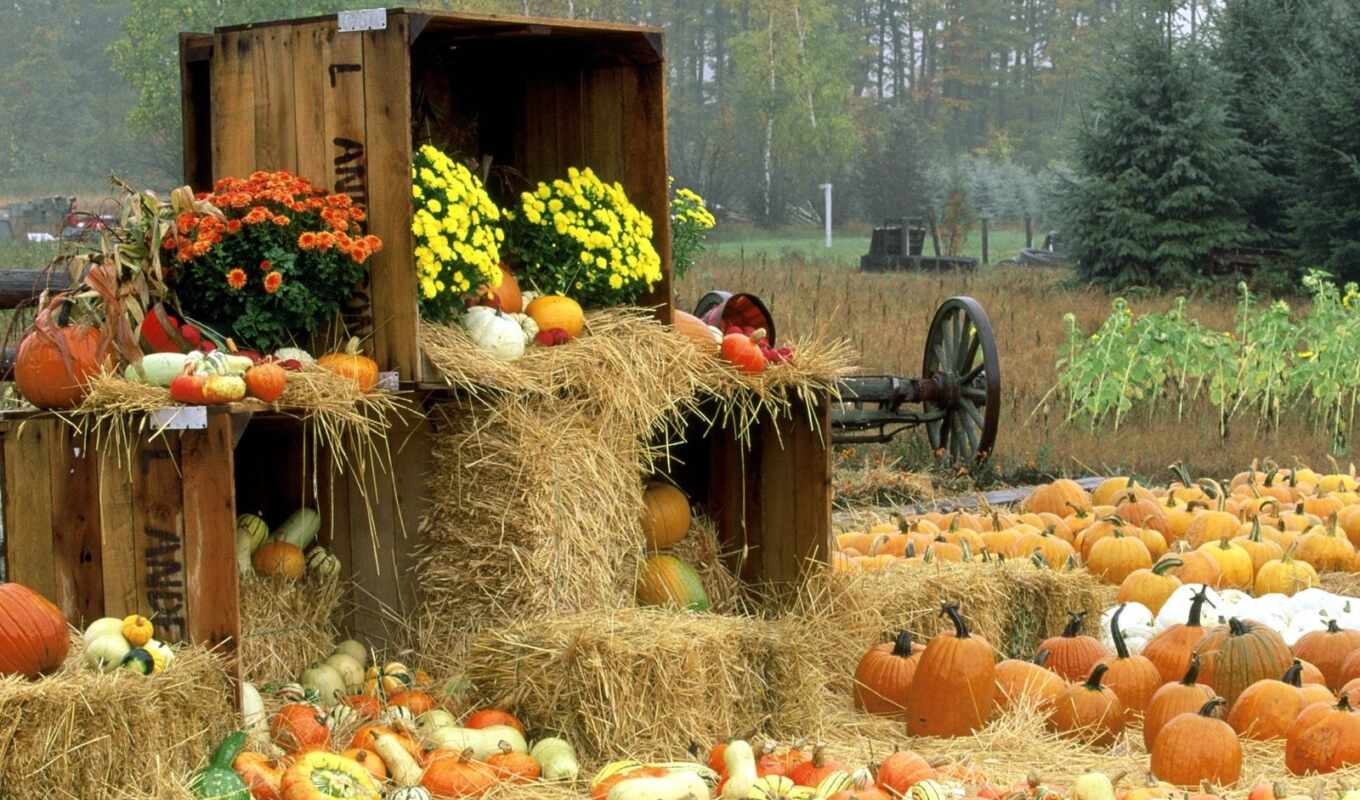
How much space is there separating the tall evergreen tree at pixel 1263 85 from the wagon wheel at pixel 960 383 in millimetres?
13490

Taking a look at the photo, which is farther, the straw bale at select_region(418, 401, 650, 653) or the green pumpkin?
the straw bale at select_region(418, 401, 650, 653)

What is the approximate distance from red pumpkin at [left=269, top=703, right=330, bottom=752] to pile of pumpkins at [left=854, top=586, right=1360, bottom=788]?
1879 mm

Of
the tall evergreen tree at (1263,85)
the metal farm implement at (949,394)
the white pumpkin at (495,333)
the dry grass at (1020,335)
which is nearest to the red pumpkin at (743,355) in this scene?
the dry grass at (1020,335)

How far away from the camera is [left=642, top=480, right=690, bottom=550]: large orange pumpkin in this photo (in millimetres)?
6332

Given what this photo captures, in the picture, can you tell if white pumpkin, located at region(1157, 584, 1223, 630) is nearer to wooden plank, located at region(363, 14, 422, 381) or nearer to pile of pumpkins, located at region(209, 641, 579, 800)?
pile of pumpkins, located at region(209, 641, 579, 800)

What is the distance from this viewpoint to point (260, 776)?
4.47 m

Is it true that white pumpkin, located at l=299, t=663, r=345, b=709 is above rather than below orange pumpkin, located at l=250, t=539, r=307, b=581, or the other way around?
below

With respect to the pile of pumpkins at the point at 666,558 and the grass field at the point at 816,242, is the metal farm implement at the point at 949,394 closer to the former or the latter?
the pile of pumpkins at the point at 666,558

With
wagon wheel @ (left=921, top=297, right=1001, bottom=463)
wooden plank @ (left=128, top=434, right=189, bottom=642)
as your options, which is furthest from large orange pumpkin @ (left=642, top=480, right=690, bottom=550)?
wagon wheel @ (left=921, top=297, right=1001, bottom=463)

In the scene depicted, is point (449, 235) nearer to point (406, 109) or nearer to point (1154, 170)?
point (406, 109)

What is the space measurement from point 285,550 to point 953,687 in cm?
213

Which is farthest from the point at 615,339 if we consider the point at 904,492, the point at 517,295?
the point at 904,492

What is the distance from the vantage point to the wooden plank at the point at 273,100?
5.52 m

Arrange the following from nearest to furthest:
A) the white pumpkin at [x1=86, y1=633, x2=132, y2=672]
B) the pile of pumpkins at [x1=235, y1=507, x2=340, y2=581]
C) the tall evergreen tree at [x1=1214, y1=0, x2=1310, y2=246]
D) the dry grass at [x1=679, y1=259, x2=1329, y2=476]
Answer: the white pumpkin at [x1=86, y1=633, x2=132, y2=672] < the pile of pumpkins at [x1=235, y1=507, x2=340, y2=581] < the dry grass at [x1=679, y1=259, x2=1329, y2=476] < the tall evergreen tree at [x1=1214, y1=0, x2=1310, y2=246]
